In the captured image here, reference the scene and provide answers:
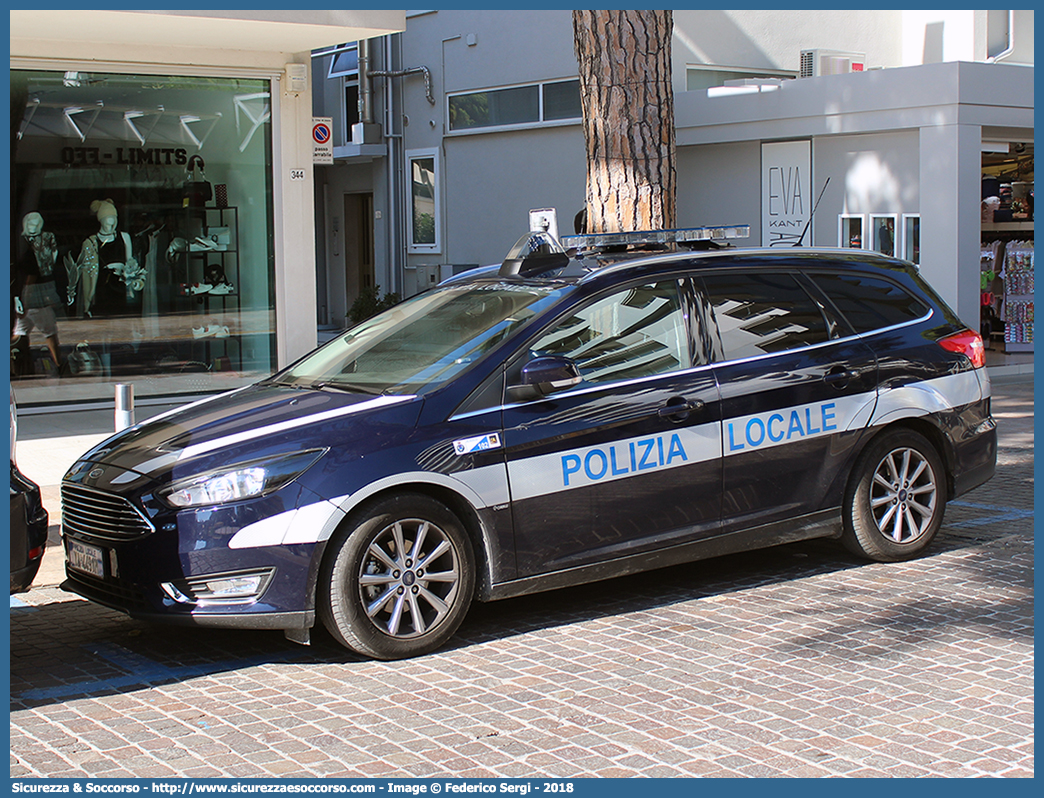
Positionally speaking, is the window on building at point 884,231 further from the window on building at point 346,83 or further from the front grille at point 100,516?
the front grille at point 100,516

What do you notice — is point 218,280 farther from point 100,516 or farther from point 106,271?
point 100,516

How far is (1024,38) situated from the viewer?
20219 millimetres

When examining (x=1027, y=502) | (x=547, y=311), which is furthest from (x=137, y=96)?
(x=1027, y=502)

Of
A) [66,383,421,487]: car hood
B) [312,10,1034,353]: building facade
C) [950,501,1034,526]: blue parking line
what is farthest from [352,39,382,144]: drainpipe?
[66,383,421,487]: car hood

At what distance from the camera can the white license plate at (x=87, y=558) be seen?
547 cm

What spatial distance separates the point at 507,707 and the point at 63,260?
1009cm

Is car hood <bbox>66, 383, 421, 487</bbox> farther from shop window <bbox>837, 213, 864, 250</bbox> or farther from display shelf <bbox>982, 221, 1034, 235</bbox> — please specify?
display shelf <bbox>982, 221, 1034, 235</bbox>

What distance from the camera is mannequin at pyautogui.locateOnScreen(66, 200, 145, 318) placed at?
1334cm

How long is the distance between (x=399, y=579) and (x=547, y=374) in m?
1.15

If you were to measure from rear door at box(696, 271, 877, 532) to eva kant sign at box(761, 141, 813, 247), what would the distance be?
445 inches

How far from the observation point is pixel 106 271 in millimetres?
13477

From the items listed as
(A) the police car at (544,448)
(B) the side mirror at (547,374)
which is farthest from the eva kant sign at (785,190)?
(B) the side mirror at (547,374)

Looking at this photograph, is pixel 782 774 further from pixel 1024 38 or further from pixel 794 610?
pixel 1024 38

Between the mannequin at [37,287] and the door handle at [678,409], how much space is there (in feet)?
30.0
